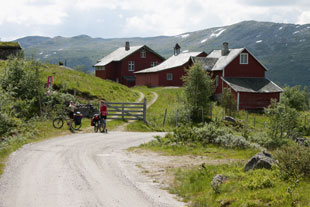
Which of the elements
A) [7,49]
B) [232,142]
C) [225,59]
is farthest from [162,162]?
[225,59]

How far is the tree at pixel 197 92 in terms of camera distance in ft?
122

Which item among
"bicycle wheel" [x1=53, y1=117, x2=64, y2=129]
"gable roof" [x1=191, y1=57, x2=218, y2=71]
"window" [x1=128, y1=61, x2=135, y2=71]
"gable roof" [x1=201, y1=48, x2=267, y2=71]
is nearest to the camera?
"bicycle wheel" [x1=53, y1=117, x2=64, y2=129]

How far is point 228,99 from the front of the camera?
4397 cm

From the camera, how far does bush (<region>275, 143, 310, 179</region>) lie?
975 cm

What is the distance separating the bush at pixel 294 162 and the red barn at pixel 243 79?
4255 cm

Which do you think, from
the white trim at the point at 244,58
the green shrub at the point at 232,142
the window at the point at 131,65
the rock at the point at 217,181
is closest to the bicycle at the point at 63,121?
the green shrub at the point at 232,142

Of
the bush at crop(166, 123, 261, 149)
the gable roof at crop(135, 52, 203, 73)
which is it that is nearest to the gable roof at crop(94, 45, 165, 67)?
the gable roof at crop(135, 52, 203, 73)

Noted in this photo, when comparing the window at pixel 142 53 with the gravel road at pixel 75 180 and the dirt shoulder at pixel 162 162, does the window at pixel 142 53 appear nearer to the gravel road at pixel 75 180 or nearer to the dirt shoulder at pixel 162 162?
the gravel road at pixel 75 180

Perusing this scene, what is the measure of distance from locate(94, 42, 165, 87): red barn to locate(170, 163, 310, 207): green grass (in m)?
60.4

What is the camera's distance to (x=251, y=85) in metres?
54.3

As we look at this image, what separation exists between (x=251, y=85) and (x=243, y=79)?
6.70 feet

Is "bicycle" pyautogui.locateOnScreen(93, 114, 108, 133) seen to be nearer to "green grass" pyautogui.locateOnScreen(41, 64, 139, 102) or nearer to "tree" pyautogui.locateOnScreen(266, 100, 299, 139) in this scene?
"green grass" pyautogui.locateOnScreen(41, 64, 139, 102)

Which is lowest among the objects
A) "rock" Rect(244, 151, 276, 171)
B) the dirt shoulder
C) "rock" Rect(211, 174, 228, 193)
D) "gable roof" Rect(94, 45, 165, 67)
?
the dirt shoulder

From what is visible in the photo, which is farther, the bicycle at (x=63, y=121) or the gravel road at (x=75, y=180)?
the bicycle at (x=63, y=121)
